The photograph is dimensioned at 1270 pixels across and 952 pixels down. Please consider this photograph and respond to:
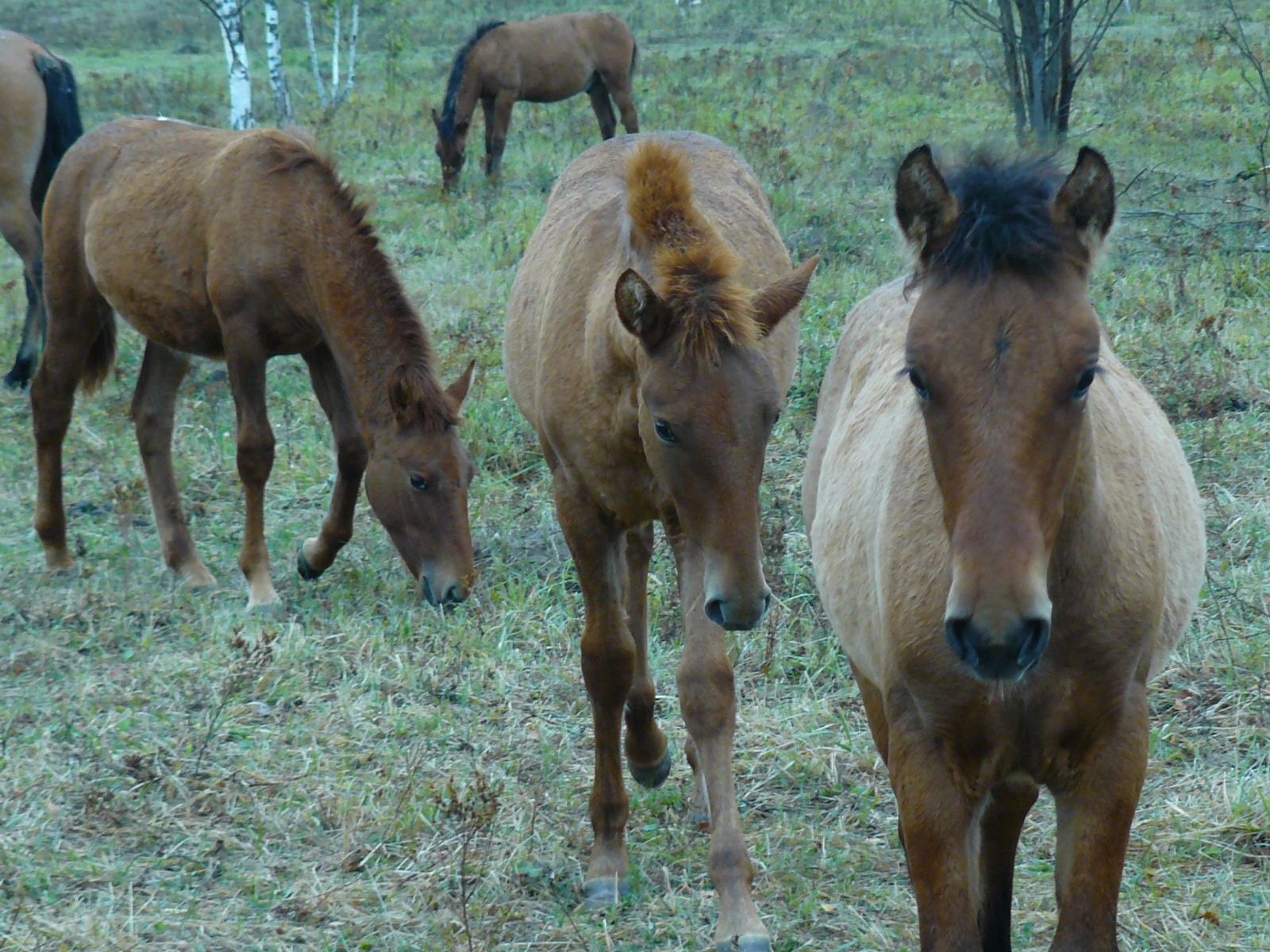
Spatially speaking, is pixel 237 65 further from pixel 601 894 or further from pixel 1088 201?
pixel 1088 201

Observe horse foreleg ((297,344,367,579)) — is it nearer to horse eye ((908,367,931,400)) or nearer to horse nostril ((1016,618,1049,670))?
horse eye ((908,367,931,400))

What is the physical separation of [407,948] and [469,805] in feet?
1.58

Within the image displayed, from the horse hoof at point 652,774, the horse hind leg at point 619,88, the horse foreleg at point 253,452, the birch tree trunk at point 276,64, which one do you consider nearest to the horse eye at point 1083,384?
the horse hoof at point 652,774

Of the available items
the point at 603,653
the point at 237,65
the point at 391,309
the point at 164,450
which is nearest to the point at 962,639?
the point at 603,653

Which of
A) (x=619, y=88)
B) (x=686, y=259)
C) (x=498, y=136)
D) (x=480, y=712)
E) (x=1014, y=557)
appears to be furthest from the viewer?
(x=619, y=88)

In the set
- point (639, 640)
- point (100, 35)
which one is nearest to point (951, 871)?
point (639, 640)

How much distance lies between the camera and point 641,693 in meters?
4.02

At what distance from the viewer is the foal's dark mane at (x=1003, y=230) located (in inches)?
85.7

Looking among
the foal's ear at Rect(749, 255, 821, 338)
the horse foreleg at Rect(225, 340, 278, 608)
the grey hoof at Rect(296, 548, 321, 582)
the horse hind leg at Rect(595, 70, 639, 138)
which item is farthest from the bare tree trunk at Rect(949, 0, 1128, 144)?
the horse hind leg at Rect(595, 70, 639, 138)

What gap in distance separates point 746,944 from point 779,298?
1.70 metres

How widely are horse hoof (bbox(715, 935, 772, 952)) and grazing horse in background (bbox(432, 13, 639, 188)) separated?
1184 cm

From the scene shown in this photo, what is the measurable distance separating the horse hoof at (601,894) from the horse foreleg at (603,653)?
0.12 ft

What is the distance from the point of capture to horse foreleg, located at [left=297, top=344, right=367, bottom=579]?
5.74 metres

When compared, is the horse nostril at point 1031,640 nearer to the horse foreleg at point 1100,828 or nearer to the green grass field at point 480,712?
the horse foreleg at point 1100,828
